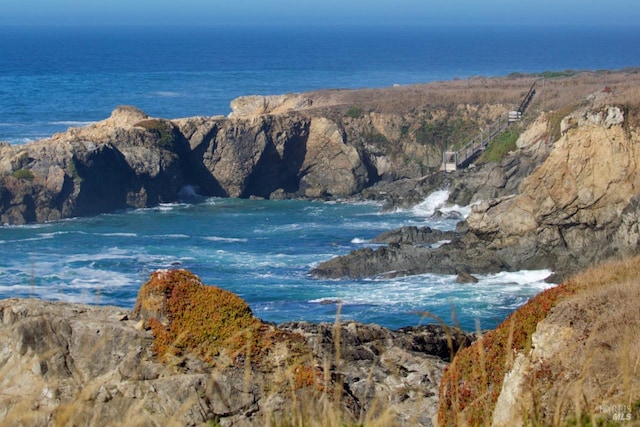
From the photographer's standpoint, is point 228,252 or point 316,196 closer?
point 228,252

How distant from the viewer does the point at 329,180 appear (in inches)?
2188

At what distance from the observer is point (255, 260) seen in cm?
3853

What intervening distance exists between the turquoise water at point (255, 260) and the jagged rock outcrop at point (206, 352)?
7.41 meters

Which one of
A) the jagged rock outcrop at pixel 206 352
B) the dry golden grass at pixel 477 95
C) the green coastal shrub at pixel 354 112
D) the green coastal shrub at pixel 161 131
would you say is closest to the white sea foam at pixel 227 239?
the green coastal shrub at pixel 161 131

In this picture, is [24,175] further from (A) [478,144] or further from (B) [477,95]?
(B) [477,95]

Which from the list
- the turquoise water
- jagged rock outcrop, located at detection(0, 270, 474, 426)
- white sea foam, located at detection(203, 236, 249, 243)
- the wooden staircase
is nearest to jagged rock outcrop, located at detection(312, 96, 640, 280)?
the turquoise water

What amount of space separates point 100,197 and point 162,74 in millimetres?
80783

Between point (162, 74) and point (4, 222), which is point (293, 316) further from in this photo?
point (162, 74)

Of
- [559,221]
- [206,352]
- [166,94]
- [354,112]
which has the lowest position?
[206,352]

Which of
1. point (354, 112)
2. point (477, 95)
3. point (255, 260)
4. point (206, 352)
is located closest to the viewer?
point (206, 352)

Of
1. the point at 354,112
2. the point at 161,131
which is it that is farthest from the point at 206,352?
the point at 354,112

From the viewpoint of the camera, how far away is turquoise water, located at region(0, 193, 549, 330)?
3089 centimetres

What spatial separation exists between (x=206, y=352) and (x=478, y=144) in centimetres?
4428

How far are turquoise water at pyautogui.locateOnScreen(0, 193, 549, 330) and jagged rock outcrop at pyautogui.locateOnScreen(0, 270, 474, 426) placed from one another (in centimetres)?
741
